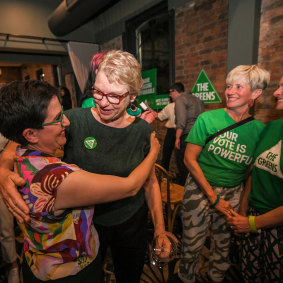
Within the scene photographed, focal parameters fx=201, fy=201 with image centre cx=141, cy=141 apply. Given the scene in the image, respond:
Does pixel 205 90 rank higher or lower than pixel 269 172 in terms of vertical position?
higher

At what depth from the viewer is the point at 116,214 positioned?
1.09m

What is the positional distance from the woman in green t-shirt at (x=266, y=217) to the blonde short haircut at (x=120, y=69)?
90cm

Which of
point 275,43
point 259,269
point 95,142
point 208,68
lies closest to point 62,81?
point 208,68

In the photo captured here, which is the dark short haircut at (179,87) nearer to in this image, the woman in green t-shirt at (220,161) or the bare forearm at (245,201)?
the woman in green t-shirt at (220,161)

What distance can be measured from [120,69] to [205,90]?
288cm

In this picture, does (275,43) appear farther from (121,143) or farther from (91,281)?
(91,281)

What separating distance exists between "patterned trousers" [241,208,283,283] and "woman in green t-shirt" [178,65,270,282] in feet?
0.77

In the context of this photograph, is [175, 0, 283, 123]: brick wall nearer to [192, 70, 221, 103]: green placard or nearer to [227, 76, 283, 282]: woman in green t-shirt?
[192, 70, 221, 103]: green placard

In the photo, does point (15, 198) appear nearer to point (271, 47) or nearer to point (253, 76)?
point (253, 76)

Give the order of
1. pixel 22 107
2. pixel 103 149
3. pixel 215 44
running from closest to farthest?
1. pixel 22 107
2. pixel 103 149
3. pixel 215 44

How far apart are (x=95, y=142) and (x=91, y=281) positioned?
26.1 inches

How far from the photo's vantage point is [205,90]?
3.48 m

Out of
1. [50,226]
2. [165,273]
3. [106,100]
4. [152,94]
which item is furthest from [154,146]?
[152,94]

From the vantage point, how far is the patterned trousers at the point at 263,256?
112 cm
